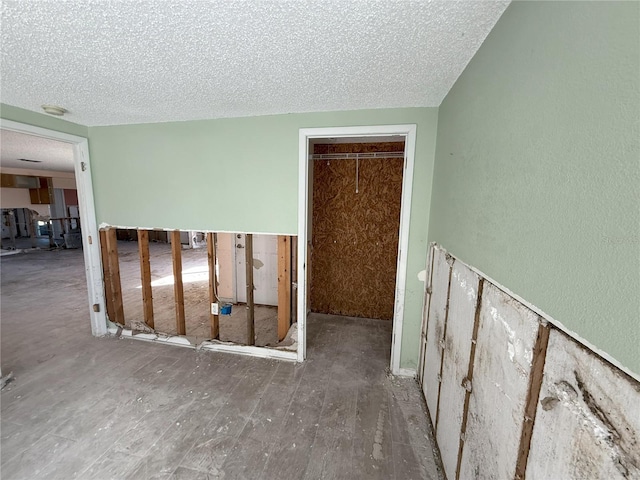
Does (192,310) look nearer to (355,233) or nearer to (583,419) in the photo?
(355,233)

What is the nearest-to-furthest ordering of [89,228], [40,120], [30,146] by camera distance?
[40,120], [89,228], [30,146]

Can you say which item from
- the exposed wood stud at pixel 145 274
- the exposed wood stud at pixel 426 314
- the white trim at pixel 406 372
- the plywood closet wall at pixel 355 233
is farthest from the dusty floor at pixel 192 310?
the exposed wood stud at pixel 426 314


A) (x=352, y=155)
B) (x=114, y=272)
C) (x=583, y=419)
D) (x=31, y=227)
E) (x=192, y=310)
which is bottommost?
(x=192, y=310)

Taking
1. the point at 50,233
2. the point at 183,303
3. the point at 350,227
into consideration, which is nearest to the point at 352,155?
the point at 350,227

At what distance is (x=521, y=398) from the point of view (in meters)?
0.80

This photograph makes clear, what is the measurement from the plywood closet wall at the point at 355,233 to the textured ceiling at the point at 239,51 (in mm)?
1347

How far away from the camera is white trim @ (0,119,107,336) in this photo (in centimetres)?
265

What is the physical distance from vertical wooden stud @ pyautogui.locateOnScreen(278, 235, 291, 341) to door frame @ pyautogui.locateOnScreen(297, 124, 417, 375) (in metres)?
0.18

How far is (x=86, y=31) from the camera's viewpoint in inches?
46.0

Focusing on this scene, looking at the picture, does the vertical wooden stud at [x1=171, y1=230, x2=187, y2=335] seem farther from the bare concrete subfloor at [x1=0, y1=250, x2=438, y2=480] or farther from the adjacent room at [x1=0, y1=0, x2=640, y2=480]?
the bare concrete subfloor at [x1=0, y1=250, x2=438, y2=480]

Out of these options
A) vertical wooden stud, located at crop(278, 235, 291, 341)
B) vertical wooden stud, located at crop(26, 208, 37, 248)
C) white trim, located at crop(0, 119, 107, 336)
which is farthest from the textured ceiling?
vertical wooden stud, located at crop(26, 208, 37, 248)

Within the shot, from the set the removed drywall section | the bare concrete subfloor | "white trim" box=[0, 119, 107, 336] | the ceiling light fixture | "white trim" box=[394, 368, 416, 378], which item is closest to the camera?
the removed drywall section

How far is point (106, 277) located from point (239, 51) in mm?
2905

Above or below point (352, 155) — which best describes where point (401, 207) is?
below
